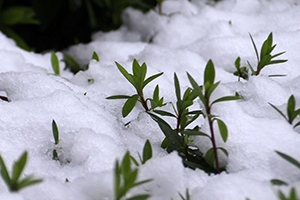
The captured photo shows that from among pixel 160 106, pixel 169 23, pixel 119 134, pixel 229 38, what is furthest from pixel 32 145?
pixel 169 23

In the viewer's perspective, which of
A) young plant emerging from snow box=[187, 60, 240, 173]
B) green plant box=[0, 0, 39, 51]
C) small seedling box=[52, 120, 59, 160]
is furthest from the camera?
green plant box=[0, 0, 39, 51]

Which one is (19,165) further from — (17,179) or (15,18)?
(15,18)

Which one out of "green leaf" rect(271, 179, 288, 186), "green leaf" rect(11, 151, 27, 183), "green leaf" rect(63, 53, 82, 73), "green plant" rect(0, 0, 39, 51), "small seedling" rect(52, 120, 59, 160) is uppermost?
"green leaf" rect(11, 151, 27, 183)

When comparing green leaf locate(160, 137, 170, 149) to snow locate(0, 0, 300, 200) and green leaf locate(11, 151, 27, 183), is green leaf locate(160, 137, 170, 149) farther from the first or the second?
green leaf locate(11, 151, 27, 183)

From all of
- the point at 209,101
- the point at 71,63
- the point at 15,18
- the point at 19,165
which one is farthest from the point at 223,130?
the point at 15,18

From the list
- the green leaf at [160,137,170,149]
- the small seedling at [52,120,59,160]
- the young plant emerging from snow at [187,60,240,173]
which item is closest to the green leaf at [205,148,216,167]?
the young plant emerging from snow at [187,60,240,173]

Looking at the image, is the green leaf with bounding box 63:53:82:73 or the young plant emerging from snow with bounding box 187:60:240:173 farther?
the green leaf with bounding box 63:53:82:73

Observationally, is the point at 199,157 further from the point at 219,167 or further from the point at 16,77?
the point at 16,77
